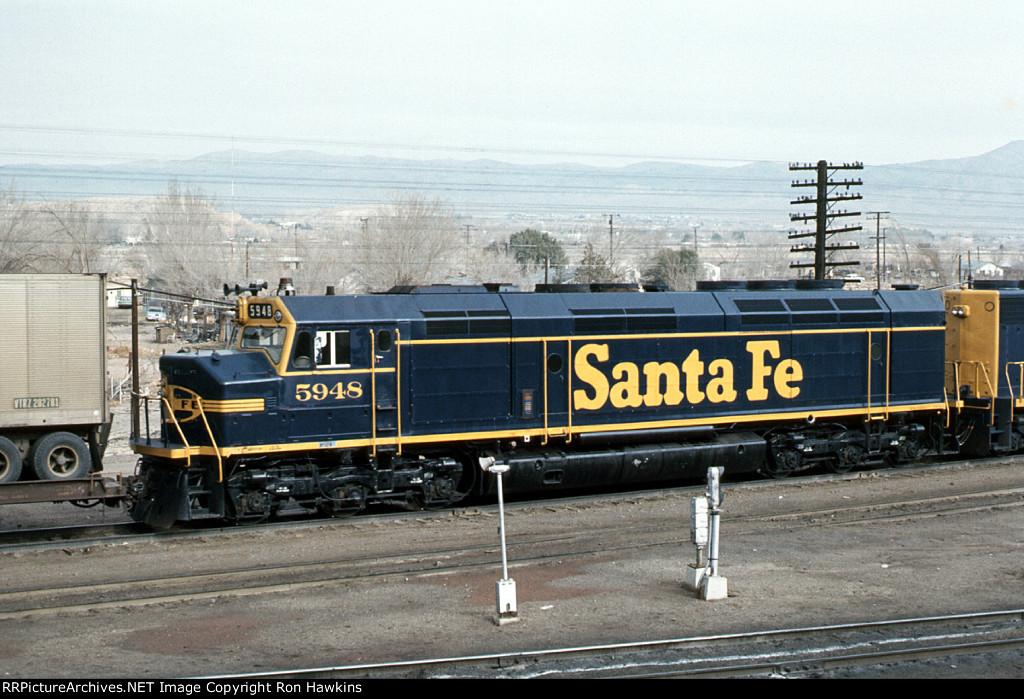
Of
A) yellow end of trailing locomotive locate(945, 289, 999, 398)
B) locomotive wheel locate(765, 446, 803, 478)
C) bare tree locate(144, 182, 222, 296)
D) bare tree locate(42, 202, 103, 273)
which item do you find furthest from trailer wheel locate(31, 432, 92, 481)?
bare tree locate(144, 182, 222, 296)

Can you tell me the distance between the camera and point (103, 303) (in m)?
18.5

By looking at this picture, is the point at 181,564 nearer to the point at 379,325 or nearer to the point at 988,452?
the point at 379,325

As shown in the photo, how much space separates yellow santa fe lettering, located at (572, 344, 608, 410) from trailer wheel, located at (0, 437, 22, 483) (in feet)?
31.8

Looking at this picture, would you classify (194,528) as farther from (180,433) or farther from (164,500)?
(180,433)

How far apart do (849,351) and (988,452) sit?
4835 mm

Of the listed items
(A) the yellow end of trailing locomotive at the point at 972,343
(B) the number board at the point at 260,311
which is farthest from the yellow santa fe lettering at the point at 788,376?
(B) the number board at the point at 260,311

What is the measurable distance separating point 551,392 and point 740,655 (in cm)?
873

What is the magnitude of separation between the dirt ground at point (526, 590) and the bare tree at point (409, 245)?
44553 mm

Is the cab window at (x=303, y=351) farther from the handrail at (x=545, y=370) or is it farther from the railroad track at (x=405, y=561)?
the handrail at (x=545, y=370)

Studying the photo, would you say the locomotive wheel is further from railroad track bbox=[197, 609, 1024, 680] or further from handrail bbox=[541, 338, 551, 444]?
railroad track bbox=[197, 609, 1024, 680]

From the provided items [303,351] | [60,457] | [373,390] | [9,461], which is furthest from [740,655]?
[9,461]

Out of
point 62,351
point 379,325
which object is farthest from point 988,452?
point 62,351

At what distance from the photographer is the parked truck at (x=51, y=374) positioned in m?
17.9

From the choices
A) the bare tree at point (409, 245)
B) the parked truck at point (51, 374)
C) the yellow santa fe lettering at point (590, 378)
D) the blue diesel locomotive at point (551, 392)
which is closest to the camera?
the blue diesel locomotive at point (551, 392)
